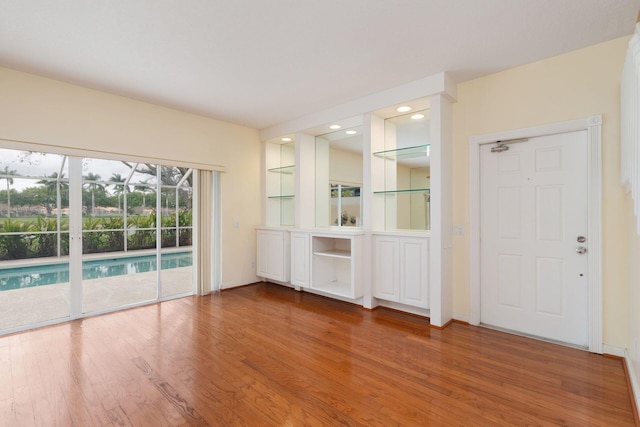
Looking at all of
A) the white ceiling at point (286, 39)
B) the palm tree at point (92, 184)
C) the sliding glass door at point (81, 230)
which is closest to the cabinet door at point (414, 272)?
the white ceiling at point (286, 39)

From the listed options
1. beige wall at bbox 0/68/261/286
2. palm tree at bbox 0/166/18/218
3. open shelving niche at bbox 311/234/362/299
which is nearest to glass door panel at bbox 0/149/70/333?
palm tree at bbox 0/166/18/218

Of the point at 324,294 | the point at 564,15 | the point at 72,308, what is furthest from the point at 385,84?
the point at 72,308

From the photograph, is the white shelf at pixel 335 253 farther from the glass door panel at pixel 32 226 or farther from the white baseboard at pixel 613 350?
the glass door panel at pixel 32 226

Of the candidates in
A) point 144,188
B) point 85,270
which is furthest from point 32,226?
point 85,270

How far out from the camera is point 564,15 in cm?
224

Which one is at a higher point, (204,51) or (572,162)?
(204,51)

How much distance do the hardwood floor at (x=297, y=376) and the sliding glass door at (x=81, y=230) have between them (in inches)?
29.0

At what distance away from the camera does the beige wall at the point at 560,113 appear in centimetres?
256

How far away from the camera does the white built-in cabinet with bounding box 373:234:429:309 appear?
11.3 feet

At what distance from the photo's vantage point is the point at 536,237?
301cm

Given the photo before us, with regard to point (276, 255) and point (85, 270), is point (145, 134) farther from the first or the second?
point (85, 270)

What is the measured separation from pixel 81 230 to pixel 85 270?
6.46ft

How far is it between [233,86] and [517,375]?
403 centimetres

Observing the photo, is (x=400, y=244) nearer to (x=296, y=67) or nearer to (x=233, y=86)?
(x=296, y=67)
